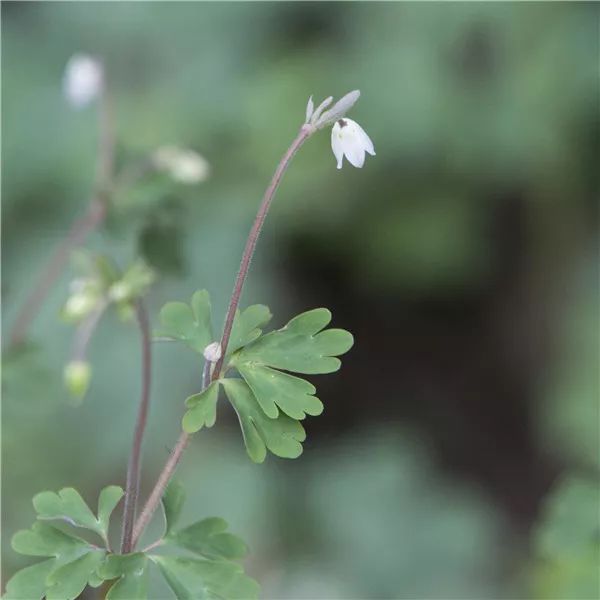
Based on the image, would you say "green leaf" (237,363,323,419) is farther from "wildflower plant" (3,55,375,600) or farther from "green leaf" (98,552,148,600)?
"green leaf" (98,552,148,600)

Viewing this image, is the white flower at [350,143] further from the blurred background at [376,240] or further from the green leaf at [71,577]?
the blurred background at [376,240]

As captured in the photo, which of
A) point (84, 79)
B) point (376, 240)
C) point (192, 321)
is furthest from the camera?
point (376, 240)

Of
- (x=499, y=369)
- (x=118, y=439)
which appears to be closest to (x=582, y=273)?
(x=499, y=369)

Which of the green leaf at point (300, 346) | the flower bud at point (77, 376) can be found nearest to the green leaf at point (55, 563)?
the green leaf at point (300, 346)

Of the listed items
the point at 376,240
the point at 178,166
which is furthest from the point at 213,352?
the point at 376,240

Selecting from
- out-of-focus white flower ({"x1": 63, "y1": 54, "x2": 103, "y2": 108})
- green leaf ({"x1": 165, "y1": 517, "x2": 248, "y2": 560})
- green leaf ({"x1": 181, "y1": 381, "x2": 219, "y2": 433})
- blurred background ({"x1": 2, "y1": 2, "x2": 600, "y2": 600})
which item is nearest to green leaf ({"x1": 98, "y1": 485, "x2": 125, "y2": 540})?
green leaf ({"x1": 165, "y1": 517, "x2": 248, "y2": 560})

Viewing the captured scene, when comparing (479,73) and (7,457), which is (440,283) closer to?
(479,73)

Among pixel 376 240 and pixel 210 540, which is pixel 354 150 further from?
pixel 376 240
